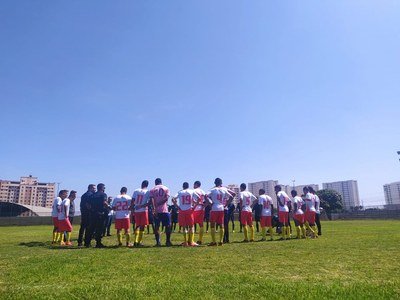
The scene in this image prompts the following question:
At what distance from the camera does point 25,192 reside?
590 feet

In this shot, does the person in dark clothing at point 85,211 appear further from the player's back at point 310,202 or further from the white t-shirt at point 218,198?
the player's back at point 310,202

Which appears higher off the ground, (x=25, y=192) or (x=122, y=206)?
(x=25, y=192)

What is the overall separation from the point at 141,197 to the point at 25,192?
192907 mm

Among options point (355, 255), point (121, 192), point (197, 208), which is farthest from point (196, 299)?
point (121, 192)

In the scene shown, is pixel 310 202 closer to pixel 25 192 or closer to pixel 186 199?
pixel 186 199

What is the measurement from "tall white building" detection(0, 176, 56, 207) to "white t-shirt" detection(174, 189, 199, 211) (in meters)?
190

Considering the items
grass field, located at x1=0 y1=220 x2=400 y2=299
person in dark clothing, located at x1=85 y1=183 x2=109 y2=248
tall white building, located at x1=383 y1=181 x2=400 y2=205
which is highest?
tall white building, located at x1=383 y1=181 x2=400 y2=205

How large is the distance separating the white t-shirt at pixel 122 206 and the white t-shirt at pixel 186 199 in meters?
2.15

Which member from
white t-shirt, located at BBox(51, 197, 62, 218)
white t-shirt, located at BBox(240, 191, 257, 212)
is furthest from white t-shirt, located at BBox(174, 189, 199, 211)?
white t-shirt, located at BBox(51, 197, 62, 218)

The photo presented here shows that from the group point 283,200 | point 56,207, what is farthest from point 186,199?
point 56,207

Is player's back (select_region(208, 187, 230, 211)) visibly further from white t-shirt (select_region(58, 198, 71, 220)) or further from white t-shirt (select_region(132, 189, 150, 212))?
white t-shirt (select_region(58, 198, 71, 220))

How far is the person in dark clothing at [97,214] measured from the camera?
1224 centimetres

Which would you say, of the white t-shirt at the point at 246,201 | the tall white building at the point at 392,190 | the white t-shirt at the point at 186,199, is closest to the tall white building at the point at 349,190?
the tall white building at the point at 392,190

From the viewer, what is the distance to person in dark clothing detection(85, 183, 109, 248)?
12242 millimetres
